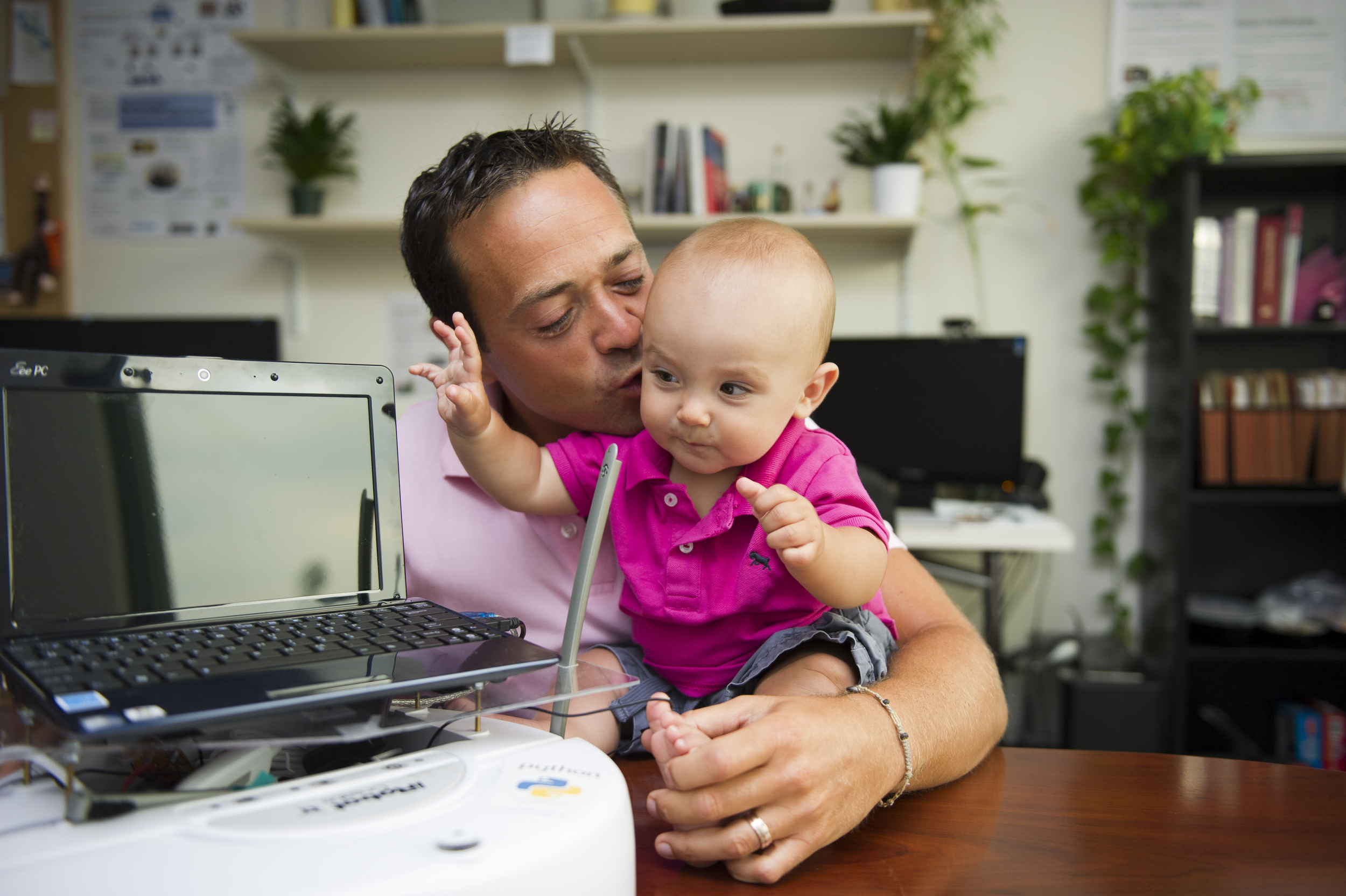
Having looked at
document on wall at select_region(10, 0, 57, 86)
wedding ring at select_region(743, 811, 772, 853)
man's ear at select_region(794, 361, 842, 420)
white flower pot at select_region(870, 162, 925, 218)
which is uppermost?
document on wall at select_region(10, 0, 57, 86)

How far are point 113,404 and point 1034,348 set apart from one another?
2.75m

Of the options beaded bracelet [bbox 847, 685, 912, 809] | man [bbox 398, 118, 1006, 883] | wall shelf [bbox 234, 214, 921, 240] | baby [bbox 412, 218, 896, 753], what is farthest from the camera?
wall shelf [bbox 234, 214, 921, 240]

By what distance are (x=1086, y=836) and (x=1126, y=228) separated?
263cm

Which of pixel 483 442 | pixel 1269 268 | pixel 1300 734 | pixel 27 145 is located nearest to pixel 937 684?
pixel 483 442

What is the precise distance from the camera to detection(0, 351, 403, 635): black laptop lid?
0.53 m

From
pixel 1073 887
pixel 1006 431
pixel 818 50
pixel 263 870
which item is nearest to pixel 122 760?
pixel 263 870

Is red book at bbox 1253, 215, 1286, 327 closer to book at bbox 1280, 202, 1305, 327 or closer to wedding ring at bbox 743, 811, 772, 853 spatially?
book at bbox 1280, 202, 1305, 327

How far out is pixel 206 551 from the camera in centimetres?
59

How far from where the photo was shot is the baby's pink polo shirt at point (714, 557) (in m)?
0.79

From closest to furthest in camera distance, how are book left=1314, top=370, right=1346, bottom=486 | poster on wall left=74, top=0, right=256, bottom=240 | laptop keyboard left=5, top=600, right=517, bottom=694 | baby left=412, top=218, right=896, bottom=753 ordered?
laptop keyboard left=5, top=600, right=517, bottom=694, baby left=412, top=218, right=896, bottom=753, book left=1314, top=370, right=1346, bottom=486, poster on wall left=74, top=0, right=256, bottom=240

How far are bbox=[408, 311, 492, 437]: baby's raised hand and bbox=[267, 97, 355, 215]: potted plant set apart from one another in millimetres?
2375

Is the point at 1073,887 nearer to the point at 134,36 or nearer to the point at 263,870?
the point at 263,870

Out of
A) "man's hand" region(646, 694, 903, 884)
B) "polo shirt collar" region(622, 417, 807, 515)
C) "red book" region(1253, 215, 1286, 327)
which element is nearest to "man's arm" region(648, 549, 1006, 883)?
"man's hand" region(646, 694, 903, 884)

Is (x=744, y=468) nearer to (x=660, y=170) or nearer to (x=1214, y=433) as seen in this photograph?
(x=660, y=170)
